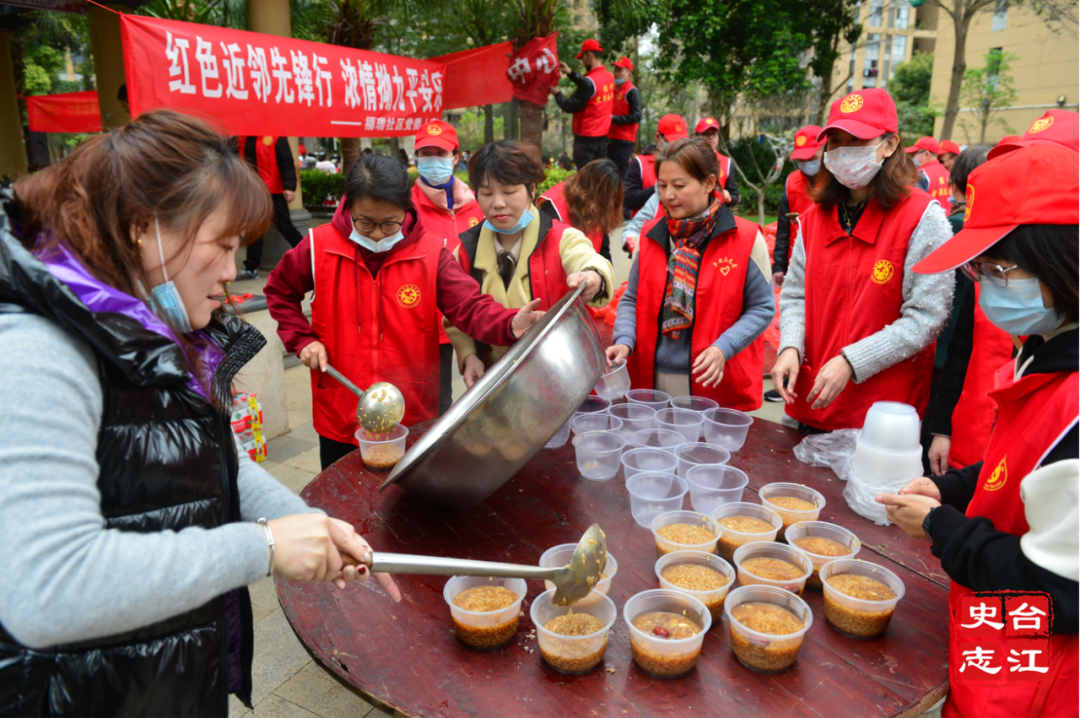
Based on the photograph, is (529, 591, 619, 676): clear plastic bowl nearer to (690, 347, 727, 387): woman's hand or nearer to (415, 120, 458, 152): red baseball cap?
(690, 347, 727, 387): woman's hand

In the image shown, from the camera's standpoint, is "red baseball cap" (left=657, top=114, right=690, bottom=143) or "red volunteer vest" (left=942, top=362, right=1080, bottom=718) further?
"red baseball cap" (left=657, top=114, right=690, bottom=143)

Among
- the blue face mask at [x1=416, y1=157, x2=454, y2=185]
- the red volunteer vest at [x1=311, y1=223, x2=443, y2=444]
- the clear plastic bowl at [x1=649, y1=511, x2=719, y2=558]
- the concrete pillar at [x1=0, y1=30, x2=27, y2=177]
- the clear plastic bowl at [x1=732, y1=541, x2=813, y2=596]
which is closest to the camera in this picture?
the clear plastic bowl at [x1=732, y1=541, x2=813, y2=596]

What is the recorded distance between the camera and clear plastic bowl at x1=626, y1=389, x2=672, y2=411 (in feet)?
7.74

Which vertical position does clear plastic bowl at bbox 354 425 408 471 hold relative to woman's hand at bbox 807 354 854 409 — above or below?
below

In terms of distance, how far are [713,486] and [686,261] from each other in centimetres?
112

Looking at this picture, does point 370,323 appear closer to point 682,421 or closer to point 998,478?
point 682,421

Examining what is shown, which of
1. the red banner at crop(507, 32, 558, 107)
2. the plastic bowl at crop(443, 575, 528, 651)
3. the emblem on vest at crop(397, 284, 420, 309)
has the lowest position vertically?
the plastic bowl at crop(443, 575, 528, 651)

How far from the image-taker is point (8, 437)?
2.58ft

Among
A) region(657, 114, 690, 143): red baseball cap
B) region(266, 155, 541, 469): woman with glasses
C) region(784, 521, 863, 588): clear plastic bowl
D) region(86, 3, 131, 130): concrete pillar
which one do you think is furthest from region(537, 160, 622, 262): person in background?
region(86, 3, 131, 130): concrete pillar

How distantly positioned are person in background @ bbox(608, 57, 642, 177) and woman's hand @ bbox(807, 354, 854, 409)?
5989 millimetres

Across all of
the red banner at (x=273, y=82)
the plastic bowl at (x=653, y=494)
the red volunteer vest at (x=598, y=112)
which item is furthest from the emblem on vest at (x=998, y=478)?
the red volunteer vest at (x=598, y=112)

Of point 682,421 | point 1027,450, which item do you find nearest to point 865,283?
point 682,421

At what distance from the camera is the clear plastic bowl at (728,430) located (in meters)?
2.26

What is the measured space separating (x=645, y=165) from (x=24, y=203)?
19.2 feet
